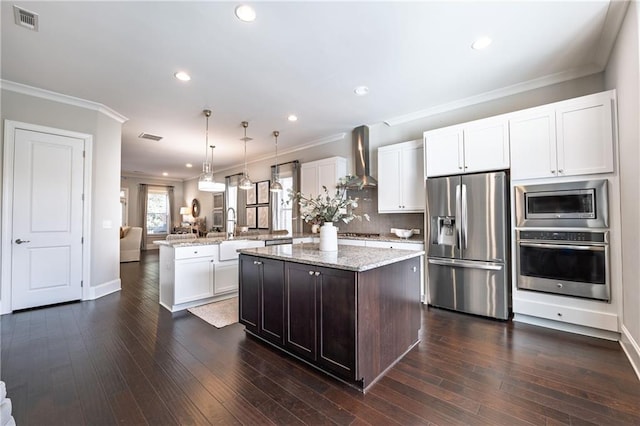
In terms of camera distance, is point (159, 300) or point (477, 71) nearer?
point (477, 71)

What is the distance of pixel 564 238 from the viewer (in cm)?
279

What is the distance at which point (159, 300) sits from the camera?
12.8 ft

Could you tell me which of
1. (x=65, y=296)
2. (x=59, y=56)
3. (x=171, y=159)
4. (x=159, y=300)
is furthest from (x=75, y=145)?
(x=171, y=159)

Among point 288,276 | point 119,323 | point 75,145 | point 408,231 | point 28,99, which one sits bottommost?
point 119,323

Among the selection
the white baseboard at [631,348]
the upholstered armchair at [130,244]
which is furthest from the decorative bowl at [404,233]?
the upholstered armchair at [130,244]

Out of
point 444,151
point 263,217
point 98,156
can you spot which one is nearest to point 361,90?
point 444,151

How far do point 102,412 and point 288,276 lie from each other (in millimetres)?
1435

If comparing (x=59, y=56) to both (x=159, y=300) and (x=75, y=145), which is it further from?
(x=159, y=300)

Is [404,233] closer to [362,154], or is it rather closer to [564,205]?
[362,154]

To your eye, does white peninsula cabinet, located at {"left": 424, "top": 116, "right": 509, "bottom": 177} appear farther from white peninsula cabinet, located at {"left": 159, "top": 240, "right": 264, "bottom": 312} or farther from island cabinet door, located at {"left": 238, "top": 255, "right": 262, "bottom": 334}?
white peninsula cabinet, located at {"left": 159, "top": 240, "right": 264, "bottom": 312}

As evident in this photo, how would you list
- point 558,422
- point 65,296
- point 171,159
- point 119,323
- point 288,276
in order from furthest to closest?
point 171,159
point 65,296
point 119,323
point 288,276
point 558,422

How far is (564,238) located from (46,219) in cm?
642

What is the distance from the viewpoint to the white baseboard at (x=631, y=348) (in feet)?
6.77

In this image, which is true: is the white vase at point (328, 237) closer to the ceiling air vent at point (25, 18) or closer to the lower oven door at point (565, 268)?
the lower oven door at point (565, 268)
